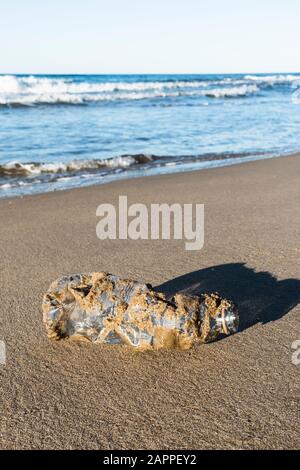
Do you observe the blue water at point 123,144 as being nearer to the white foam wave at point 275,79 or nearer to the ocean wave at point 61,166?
the ocean wave at point 61,166

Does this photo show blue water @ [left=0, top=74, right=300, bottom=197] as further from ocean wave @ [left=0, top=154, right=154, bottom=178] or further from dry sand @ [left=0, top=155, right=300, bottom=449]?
dry sand @ [left=0, top=155, right=300, bottom=449]

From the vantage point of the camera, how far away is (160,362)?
7.51ft

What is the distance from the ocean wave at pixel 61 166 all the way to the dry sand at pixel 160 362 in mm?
3726

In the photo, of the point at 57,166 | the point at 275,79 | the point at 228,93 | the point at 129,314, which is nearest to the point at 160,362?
the point at 129,314

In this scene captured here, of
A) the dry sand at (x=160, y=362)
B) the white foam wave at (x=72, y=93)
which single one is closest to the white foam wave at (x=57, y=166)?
the dry sand at (x=160, y=362)

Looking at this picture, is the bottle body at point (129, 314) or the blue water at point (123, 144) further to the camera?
the blue water at point (123, 144)

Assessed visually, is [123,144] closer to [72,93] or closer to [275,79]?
[72,93]

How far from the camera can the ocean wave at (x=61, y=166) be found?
8.04 meters

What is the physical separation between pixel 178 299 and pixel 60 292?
547mm

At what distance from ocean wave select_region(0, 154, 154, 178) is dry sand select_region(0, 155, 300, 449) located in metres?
3.73

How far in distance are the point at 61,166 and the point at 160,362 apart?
6.40 meters

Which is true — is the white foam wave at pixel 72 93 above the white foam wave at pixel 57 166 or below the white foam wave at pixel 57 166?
above
